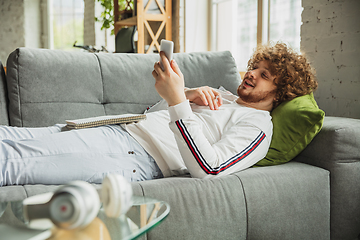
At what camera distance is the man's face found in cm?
160

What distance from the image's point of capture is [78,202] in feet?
1.61

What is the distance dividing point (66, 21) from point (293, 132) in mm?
7566

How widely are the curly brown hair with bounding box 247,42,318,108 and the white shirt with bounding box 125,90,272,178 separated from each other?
20cm

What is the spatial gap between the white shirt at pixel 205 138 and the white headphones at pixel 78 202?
1.94 feet

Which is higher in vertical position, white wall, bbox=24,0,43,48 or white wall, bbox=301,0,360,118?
white wall, bbox=24,0,43,48

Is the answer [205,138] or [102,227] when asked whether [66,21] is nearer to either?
[205,138]

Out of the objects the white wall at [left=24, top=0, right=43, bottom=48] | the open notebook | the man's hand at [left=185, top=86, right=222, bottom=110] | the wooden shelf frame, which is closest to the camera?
the open notebook

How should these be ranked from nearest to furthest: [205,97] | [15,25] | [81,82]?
[205,97], [81,82], [15,25]

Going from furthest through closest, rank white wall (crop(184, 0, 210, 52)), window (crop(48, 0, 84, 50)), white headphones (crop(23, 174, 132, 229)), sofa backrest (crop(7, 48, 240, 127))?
window (crop(48, 0, 84, 50)), white wall (crop(184, 0, 210, 52)), sofa backrest (crop(7, 48, 240, 127)), white headphones (crop(23, 174, 132, 229))

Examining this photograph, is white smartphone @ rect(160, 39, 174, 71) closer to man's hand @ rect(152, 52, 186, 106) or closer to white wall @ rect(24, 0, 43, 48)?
man's hand @ rect(152, 52, 186, 106)

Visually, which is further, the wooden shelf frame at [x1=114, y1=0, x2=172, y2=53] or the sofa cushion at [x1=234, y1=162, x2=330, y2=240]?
the wooden shelf frame at [x1=114, y1=0, x2=172, y2=53]

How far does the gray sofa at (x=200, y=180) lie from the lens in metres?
1.14

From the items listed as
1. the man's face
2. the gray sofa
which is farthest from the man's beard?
the gray sofa

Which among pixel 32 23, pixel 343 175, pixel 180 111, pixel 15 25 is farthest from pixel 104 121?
pixel 32 23
